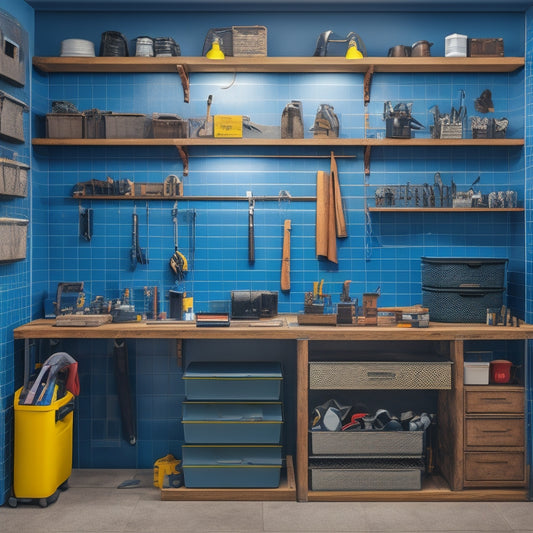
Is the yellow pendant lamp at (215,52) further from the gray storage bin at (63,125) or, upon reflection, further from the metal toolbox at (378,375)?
the metal toolbox at (378,375)

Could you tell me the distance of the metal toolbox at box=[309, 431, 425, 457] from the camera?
402 cm

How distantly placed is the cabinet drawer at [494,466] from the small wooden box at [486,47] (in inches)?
106

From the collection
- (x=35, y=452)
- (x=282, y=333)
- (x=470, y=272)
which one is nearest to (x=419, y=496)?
(x=282, y=333)

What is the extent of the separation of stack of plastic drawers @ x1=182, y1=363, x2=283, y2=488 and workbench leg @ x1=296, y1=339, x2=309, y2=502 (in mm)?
130

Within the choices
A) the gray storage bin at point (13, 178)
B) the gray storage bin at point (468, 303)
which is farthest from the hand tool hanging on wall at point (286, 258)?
the gray storage bin at point (13, 178)

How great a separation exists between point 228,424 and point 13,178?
203 centimetres

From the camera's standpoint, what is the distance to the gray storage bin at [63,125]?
4.49 m

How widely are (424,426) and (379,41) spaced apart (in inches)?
107

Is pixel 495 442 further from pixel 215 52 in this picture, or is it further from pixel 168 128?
pixel 215 52

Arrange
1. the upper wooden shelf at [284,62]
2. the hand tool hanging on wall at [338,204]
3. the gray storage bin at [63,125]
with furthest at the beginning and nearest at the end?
1. the hand tool hanging on wall at [338,204]
2. the gray storage bin at [63,125]
3. the upper wooden shelf at [284,62]

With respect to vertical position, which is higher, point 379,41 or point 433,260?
point 379,41

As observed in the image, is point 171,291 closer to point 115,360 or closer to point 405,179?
point 115,360

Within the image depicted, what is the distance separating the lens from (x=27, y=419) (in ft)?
12.8

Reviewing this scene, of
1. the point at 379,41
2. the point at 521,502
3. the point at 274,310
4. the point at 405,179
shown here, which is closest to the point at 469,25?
the point at 379,41
